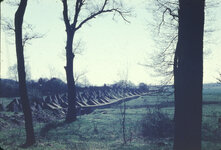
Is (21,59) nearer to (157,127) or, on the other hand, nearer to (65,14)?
(157,127)

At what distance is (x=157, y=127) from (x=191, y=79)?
7.91 metres

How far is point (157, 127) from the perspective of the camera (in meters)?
10.9

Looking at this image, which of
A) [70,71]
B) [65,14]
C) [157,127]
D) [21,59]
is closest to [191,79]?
[21,59]

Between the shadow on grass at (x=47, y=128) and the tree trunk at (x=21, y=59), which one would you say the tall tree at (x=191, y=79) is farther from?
the shadow on grass at (x=47, y=128)

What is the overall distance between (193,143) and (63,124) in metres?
11.1

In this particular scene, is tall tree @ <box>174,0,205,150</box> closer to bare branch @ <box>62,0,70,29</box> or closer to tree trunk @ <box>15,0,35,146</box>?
tree trunk @ <box>15,0,35,146</box>

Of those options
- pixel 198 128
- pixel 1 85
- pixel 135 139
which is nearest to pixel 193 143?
pixel 198 128

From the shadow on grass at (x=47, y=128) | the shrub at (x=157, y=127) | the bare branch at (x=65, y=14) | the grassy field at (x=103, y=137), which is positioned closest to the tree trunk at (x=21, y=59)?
the grassy field at (x=103, y=137)

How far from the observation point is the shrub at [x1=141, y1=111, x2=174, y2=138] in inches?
417

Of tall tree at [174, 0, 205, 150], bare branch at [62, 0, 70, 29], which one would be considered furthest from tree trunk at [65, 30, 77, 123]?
tall tree at [174, 0, 205, 150]

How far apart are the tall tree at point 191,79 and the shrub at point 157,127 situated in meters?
7.20

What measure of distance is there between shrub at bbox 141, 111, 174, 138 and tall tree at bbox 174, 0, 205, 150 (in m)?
7.20

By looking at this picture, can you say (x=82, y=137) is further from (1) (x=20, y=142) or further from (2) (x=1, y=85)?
(2) (x=1, y=85)

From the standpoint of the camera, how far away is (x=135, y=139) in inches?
394
